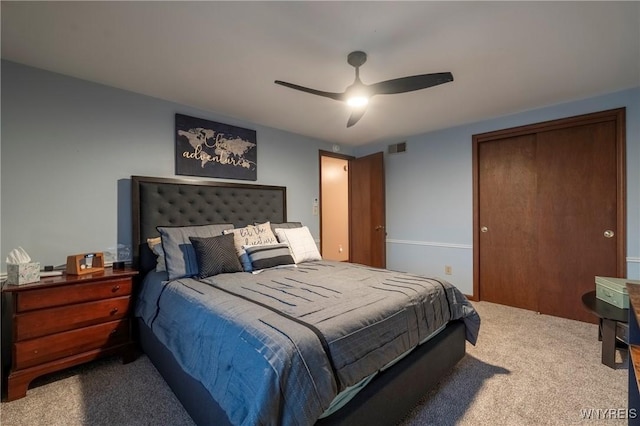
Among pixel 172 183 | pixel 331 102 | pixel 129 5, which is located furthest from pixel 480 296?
pixel 129 5

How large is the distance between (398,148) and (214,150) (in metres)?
2.72

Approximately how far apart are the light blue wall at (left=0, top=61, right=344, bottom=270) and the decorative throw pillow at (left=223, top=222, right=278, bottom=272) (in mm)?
980

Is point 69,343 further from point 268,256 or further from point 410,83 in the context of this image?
point 410,83

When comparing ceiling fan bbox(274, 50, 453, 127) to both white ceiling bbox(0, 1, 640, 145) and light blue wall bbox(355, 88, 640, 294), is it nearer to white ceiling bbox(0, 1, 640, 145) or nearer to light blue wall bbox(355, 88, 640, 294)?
white ceiling bbox(0, 1, 640, 145)

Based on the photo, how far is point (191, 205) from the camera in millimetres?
2900

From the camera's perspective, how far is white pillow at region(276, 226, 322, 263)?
2.89m

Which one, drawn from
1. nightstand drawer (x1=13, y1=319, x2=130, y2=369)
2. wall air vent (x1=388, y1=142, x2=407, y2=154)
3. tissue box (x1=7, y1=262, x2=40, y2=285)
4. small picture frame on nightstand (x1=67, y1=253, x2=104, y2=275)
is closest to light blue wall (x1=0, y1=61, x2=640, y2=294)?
small picture frame on nightstand (x1=67, y1=253, x2=104, y2=275)

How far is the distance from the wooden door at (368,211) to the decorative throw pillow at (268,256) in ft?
6.71

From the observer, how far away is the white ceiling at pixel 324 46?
5.28ft

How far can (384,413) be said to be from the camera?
140 centimetres

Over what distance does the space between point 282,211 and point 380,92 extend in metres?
2.14

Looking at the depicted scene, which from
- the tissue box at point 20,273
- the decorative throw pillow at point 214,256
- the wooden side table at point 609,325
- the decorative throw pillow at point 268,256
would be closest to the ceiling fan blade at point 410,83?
the decorative throw pillow at point 268,256

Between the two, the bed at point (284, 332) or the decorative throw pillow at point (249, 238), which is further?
the decorative throw pillow at point (249, 238)

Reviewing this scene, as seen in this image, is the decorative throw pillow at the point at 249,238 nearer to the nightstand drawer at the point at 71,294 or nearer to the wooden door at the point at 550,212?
the nightstand drawer at the point at 71,294
